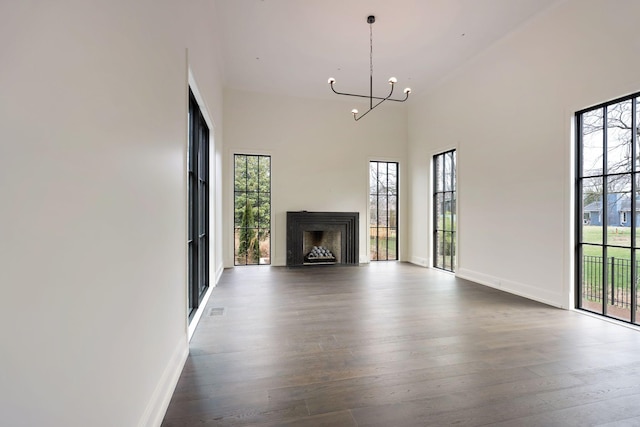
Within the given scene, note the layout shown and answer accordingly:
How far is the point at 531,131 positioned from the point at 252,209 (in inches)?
207

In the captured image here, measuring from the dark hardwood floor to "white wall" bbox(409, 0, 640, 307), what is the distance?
77 centimetres

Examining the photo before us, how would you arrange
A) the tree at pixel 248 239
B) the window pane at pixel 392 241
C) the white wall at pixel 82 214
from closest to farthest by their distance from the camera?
1. the white wall at pixel 82 214
2. the tree at pixel 248 239
3. the window pane at pixel 392 241

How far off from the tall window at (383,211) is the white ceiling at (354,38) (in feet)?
6.62

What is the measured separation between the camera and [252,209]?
680 centimetres

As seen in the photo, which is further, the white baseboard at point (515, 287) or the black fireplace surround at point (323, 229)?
the black fireplace surround at point (323, 229)

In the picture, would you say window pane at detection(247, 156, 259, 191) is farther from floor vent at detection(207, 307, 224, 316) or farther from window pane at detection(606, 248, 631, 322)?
window pane at detection(606, 248, 631, 322)

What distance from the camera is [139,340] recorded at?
4.86 feet

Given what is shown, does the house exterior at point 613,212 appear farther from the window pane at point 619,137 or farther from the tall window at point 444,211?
the tall window at point 444,211

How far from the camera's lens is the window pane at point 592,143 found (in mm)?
3600

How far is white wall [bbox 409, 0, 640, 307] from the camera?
11.3 ft

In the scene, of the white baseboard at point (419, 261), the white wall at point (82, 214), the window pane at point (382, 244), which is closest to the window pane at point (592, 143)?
the white baseboard at point (419, 261)

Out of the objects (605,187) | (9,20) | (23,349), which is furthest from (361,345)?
(605,187)

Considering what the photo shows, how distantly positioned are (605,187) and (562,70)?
156 centimetres

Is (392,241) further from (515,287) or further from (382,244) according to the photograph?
(515,287)
